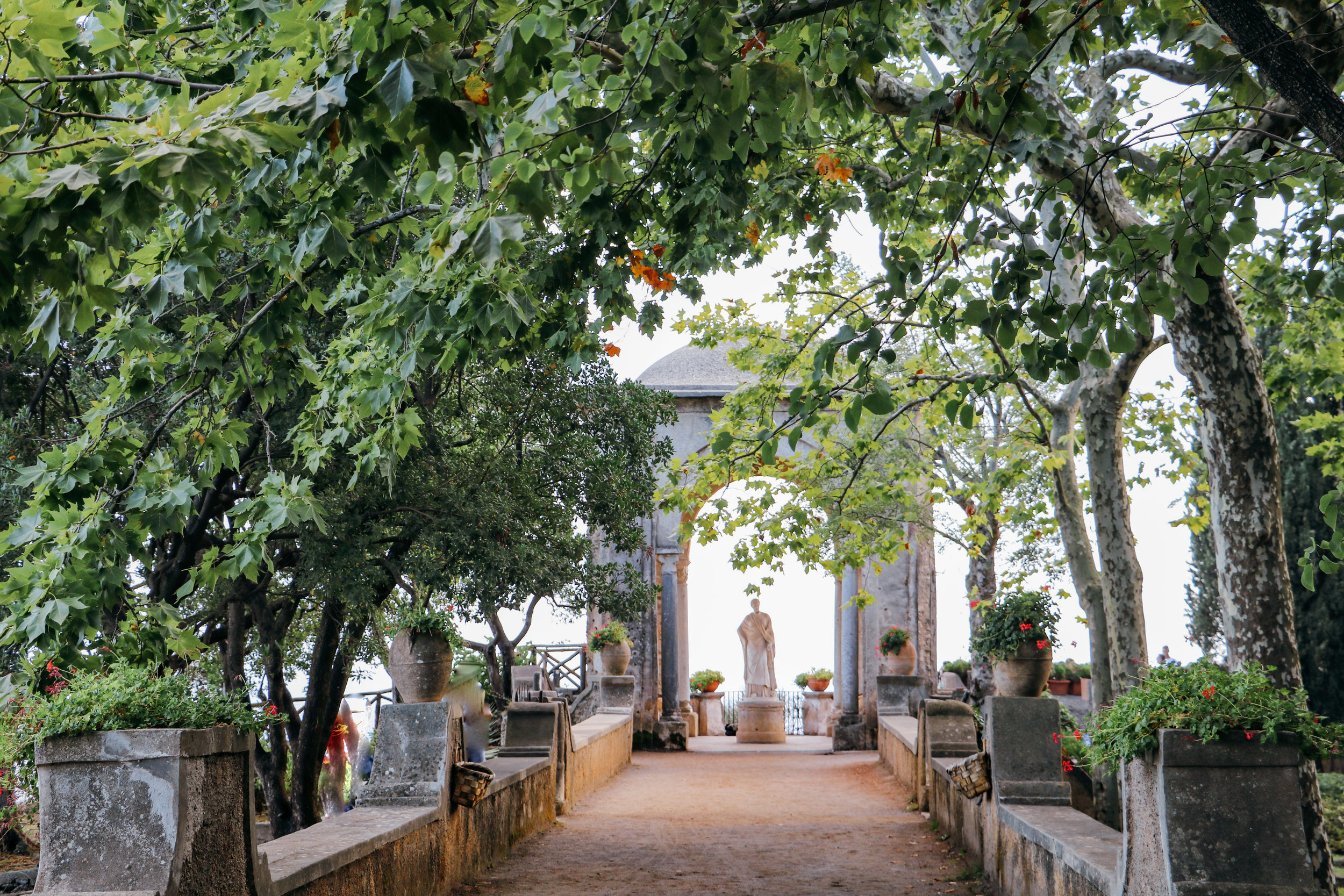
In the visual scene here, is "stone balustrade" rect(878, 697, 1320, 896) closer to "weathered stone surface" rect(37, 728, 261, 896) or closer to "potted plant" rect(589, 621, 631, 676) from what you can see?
"weathered stone surface" rect(37, 728, 261, 896)

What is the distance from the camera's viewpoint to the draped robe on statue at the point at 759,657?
20234 mm

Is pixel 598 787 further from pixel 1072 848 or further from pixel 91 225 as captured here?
pixel 91 225

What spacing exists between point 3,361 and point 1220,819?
900cm

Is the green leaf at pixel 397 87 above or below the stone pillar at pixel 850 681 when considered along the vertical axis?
above

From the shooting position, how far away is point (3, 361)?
7953 mm

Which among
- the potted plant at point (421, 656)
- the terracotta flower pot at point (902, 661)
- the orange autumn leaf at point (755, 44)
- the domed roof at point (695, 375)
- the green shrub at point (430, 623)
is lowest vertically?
the terracotta flower pot at point (902, 661)

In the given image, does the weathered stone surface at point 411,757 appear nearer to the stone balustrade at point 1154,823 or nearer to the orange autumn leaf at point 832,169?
the stone balustrade at point 1154,823

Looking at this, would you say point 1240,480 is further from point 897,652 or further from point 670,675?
point 670,675

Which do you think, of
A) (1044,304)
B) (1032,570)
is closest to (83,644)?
(1044,304)

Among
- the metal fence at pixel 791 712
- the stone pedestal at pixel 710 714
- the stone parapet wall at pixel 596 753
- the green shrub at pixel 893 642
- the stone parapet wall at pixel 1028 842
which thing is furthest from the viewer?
the metal fence at pixel 791 712

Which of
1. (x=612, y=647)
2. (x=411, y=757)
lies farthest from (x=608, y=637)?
(x=411, y=757)

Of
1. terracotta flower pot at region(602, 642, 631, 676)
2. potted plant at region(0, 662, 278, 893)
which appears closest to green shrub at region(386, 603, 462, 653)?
potted plant at region(0, 662, 278, 893)

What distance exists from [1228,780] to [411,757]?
15.5 ft

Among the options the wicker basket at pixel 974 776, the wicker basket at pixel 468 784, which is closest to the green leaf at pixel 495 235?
the wicker basket at pixel 468 784
